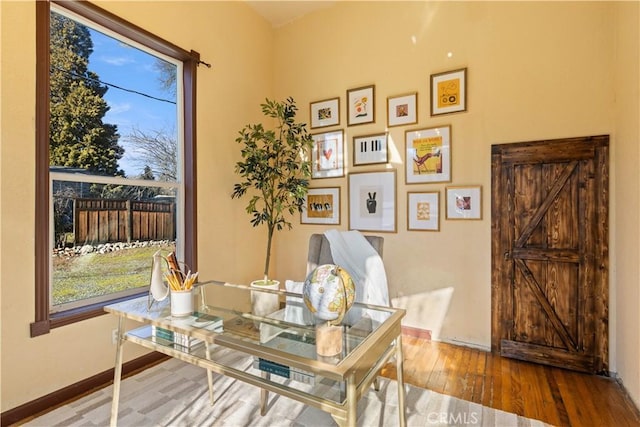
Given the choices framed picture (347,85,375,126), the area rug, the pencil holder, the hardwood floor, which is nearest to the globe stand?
the pencil holder

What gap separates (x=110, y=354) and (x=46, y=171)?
139 centimetres

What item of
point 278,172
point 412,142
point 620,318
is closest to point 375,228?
point 412,142

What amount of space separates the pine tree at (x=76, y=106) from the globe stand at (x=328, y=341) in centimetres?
219

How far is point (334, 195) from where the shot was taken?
3631 millimetres

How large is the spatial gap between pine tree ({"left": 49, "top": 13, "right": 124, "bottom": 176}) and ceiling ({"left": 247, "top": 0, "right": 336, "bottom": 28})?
2.00 meters

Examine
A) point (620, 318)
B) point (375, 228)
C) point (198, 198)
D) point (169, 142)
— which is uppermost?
point (169, 142)

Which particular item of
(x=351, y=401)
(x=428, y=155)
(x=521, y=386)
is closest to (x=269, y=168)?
(x=428, y=155)

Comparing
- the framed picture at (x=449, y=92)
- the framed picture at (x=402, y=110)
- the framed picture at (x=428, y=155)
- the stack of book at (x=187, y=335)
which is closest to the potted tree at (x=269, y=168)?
the framed picture at (x=402, y=110)

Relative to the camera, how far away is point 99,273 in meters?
2.43

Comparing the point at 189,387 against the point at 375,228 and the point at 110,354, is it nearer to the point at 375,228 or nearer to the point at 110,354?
the point at 110,354

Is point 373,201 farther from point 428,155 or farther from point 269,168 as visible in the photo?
point 269,168

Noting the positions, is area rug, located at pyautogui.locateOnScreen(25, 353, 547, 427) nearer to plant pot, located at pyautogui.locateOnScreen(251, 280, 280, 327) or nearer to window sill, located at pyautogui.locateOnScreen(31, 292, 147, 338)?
window sill, located at pyautogui.locateOnScreen(31, 292, 147, 338)

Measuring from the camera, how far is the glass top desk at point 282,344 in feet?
3.68

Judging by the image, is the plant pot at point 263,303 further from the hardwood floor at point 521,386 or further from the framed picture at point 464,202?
the framed picture at point 464,202
